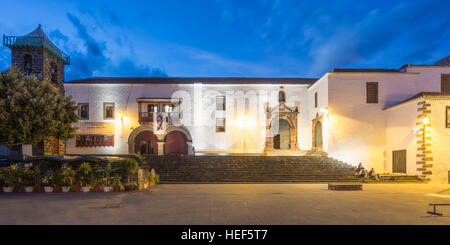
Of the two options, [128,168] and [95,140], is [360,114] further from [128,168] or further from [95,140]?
[95,140]

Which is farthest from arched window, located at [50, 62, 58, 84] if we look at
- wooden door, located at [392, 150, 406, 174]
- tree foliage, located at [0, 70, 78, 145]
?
wooden door, located at [392, 150, 406, 174]

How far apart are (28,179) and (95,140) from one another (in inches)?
469

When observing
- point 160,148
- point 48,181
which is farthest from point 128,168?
point 160,148

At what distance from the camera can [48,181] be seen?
12.8 meters

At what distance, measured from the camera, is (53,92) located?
17156 millimetres

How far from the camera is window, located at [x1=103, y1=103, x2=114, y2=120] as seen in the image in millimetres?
24656

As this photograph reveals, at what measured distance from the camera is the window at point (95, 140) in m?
24.3

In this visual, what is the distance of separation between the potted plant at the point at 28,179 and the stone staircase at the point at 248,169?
21.4ft

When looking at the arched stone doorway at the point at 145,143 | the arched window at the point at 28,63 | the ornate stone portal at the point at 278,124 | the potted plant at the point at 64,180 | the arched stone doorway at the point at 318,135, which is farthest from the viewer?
the arched stone doorway at the point at 145,143

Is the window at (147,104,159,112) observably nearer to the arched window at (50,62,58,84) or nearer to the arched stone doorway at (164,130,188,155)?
the arched stone doorway at (164,130,188,155)

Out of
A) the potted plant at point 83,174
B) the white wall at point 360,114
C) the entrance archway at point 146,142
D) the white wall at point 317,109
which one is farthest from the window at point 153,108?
the white wall at point 360,114

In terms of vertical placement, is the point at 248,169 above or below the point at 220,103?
below

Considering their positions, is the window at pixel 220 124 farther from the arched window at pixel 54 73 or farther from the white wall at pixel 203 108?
the arched window at pixel 54 73

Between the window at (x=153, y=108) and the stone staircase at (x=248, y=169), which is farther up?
the window at (x=153, y=108)
